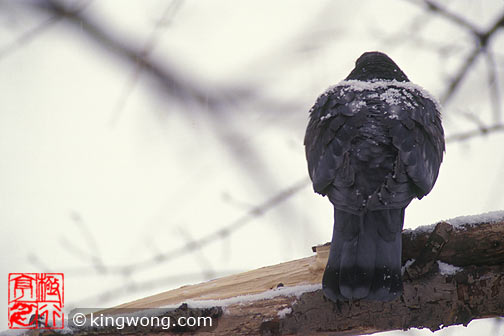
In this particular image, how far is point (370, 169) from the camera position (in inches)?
100

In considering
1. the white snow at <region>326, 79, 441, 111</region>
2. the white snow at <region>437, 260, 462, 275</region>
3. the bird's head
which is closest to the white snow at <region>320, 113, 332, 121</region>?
the white snow at <region>326, 79, 441, 111</region>

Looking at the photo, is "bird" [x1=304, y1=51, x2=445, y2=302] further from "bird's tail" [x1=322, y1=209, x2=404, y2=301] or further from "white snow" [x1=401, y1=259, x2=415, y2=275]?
"white snow" [x1=401, y1=259, x2=415, y2=275]

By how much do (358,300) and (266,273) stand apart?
1.80 ft

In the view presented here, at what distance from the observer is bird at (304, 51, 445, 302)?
7.41 ft

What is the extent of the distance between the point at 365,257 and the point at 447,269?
41 centimetres

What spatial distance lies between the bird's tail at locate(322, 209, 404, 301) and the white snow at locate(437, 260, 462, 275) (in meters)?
0.24

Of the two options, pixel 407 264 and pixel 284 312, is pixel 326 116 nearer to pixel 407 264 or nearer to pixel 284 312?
pixel 407 264

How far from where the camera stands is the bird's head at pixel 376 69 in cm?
357

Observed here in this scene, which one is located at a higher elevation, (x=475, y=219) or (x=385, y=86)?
(x=385, y=86)

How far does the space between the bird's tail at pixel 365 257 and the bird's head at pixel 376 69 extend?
1345 mm

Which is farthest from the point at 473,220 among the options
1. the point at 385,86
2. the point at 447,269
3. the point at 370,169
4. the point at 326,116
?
the point at 385,86

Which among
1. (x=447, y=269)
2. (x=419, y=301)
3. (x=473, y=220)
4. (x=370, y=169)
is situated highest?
(x=370, y=169)

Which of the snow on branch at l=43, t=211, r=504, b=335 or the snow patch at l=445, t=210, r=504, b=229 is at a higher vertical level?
the snow patch at l=445, t=210, r=504, b=229

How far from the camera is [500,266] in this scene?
239 cm
